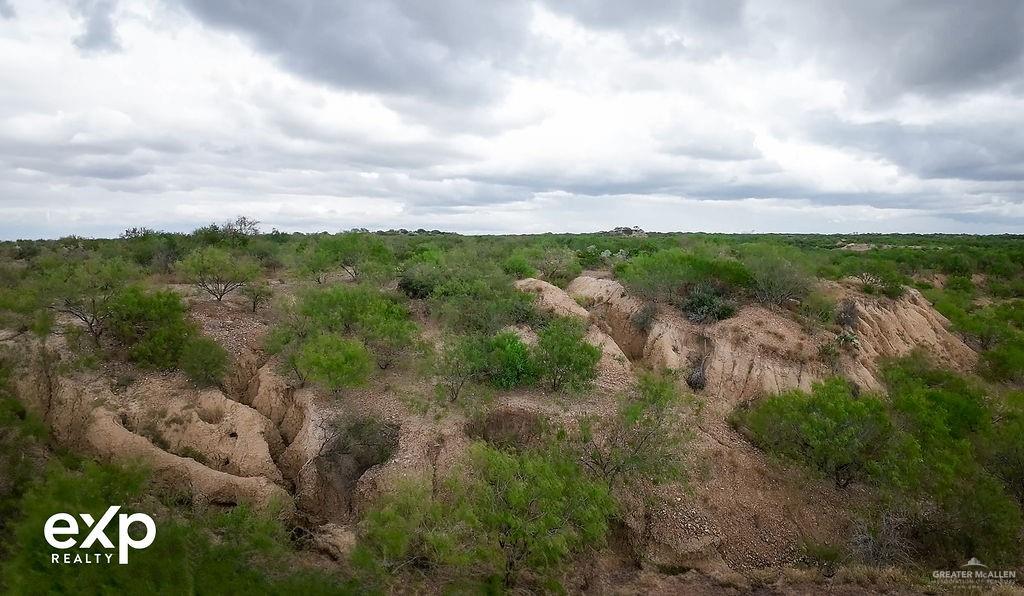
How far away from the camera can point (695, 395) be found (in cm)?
1944

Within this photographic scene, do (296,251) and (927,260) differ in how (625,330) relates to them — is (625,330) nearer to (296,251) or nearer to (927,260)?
(296,251)

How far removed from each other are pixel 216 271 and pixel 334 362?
10061mm

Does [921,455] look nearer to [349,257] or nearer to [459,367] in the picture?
[459,367]

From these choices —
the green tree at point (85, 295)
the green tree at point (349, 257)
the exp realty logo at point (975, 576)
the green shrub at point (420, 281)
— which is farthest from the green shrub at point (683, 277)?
the green tree at point (85, 295)

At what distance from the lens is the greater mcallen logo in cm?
825

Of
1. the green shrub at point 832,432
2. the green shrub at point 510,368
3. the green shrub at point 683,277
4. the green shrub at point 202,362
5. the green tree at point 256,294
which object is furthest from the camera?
the green shrub at point 683,277

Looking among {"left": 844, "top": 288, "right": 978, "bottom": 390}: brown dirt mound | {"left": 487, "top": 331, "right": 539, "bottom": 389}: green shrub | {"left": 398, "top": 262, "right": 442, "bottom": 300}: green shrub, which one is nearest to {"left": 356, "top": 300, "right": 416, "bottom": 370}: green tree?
{"left": 487, "top": 331, "right": 539, "bottom": 389}: green shrub

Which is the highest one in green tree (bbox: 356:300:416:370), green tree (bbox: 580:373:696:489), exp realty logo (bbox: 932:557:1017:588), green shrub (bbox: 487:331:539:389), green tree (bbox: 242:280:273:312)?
green tree (bbox: 242:280:273:312)

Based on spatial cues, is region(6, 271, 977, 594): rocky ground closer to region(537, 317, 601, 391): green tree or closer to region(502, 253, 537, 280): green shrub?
region(537, 317, 601, 391): green tree

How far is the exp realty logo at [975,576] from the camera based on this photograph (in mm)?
10891

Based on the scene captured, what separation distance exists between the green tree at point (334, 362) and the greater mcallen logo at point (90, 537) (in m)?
6.72

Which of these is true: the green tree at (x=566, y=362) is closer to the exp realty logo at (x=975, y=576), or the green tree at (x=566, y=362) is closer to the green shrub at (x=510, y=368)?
the green shrub at (x=510, y=368)

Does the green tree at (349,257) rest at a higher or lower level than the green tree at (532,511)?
higher

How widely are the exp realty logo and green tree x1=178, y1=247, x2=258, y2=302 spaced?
25021 millimetres
